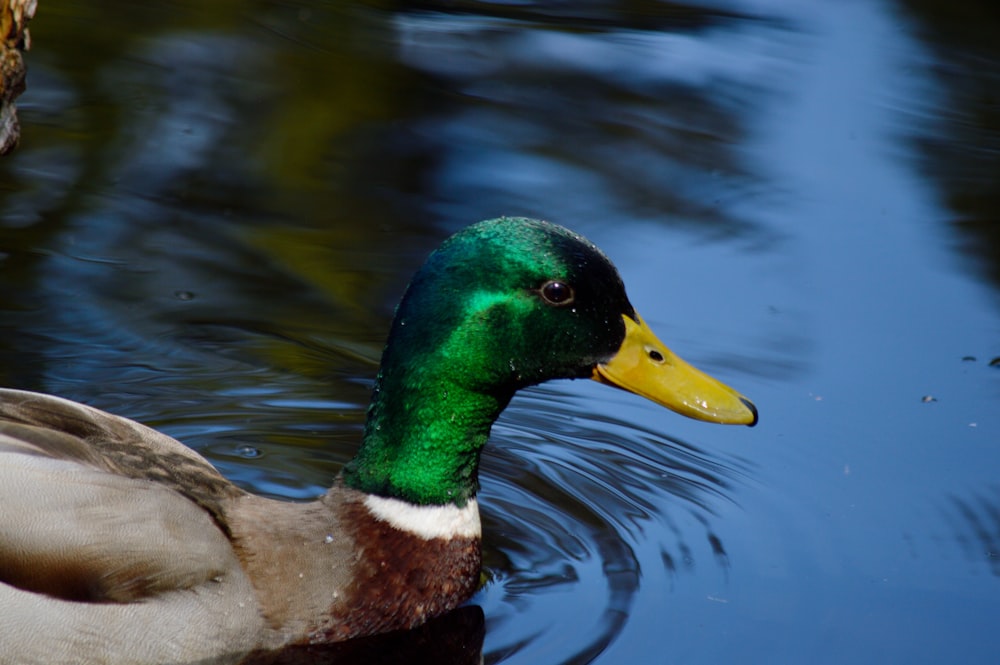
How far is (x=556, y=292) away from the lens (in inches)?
183

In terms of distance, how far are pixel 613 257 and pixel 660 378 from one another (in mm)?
2292

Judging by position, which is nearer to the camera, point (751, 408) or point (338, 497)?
point (751, 408)

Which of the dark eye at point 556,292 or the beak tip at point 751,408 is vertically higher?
the dark eye at point 556,292

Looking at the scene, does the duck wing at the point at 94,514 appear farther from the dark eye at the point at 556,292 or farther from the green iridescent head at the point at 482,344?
the dark eye at the point at 556,292

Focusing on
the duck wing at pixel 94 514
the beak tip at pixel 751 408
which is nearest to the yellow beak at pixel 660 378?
the beak tip at pixel 751 408

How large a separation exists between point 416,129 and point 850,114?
2.41 meters

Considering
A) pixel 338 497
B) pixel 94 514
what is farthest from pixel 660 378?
pixel 94 514

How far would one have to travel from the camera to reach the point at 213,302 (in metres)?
6.50

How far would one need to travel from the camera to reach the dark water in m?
5.06

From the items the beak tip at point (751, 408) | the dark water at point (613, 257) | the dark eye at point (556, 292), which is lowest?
the dark water at point (613, 257)

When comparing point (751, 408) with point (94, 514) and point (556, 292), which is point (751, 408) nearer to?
point (556, 292)

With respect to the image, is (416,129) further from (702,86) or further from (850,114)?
(850,114)

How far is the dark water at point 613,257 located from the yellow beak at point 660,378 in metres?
0.63

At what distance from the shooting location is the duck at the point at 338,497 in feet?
13.5
